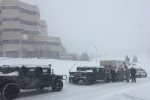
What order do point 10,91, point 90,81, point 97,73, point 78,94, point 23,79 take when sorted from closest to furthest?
point 10,91
point 23,79
point 78,94
point 90,81
point 97,73

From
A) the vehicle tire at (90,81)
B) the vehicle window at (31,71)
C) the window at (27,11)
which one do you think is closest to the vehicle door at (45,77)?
the vehicle window at (31,71)

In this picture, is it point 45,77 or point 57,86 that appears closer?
point 45,77

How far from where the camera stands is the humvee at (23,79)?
33.9 feet

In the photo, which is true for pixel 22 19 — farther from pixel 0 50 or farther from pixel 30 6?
pixel 0 50

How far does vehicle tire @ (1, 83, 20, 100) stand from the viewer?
10070 mm

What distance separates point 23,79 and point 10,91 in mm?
1128

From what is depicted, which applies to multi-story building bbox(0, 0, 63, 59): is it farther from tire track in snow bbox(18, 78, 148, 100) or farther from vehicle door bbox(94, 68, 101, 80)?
tire track in snow bbox(18, 78, 148, 100)

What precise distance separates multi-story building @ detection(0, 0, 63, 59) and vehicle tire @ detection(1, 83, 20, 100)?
173 ft

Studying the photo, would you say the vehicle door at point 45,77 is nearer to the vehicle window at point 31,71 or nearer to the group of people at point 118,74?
the vehicle window at point 31,71

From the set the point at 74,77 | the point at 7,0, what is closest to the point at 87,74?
the point at 74,77

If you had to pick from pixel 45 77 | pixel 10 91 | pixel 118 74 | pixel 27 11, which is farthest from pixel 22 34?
pixel 10 91

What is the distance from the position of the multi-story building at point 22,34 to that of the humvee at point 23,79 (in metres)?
50.7

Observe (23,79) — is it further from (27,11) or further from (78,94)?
(27,11)

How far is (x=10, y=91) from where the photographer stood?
10438mm
